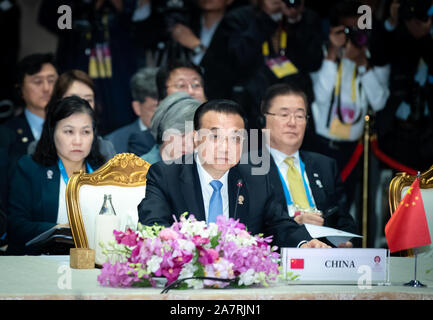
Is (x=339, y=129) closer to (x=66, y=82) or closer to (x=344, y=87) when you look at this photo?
(x=344, y=87)

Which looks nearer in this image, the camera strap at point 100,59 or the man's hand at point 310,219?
the man's hand at point 310,219

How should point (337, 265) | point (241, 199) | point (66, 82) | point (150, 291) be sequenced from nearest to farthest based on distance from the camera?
point (150, 291) → point (337, 265) → point (241, 199) → point (66, 82)

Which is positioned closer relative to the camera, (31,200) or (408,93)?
(31,200)

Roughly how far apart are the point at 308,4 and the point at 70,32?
74.0 inches

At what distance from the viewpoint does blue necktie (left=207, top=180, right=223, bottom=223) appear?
289 centimetres

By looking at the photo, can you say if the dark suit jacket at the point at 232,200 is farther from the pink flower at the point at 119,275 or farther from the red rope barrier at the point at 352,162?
the red rope barrier at the point at 352,162

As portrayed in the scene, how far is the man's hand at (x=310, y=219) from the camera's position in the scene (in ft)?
12.4

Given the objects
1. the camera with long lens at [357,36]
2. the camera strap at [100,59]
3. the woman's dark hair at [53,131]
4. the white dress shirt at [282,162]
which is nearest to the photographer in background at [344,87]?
the camera with long lens at [357,36]

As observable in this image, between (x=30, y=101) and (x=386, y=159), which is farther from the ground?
(x=30, y=101)

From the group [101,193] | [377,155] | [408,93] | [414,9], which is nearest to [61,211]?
[101,193]

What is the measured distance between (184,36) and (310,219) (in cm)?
217

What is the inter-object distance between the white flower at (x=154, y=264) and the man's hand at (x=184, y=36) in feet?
11.6

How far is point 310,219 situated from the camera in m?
3.79
